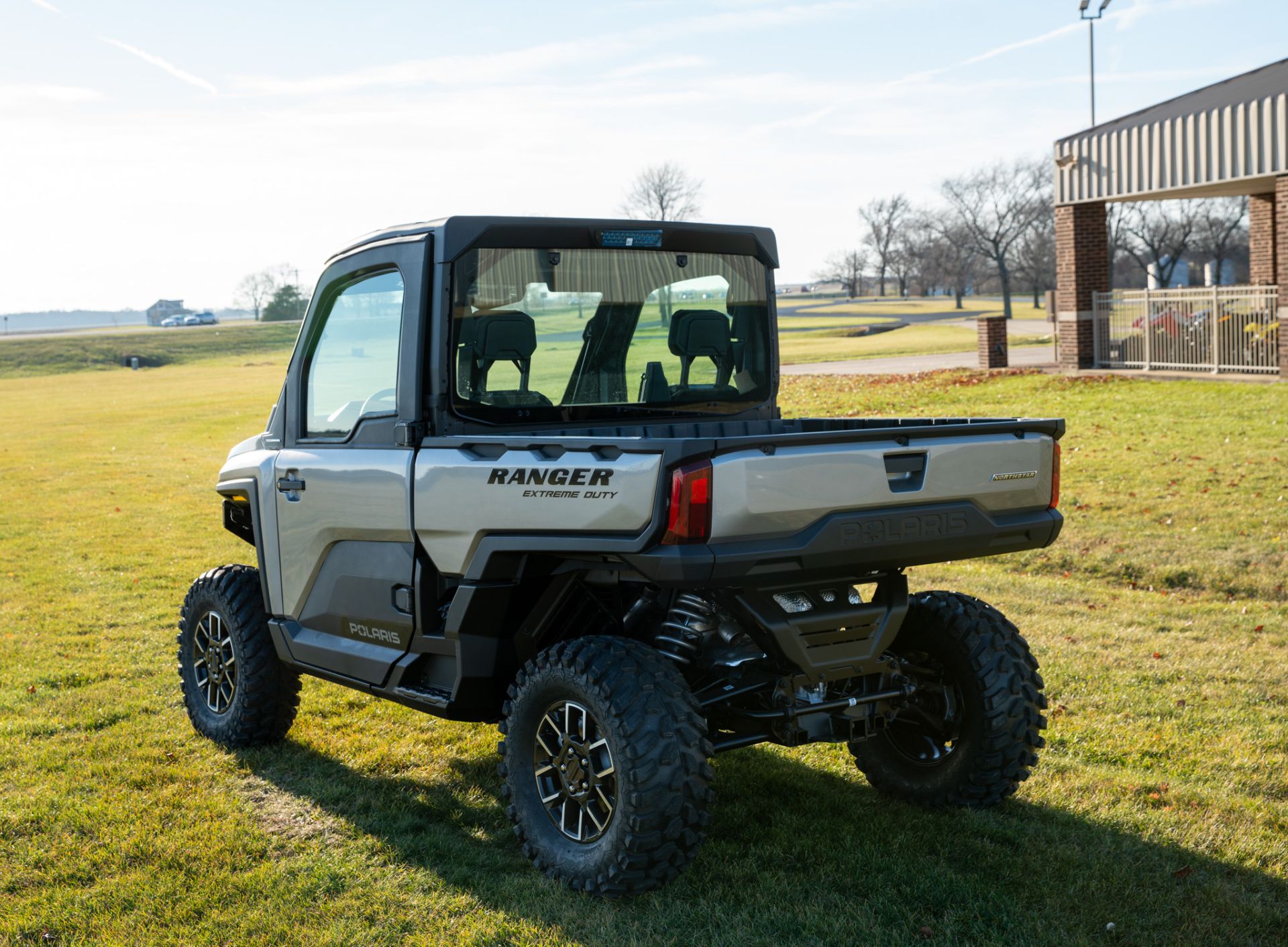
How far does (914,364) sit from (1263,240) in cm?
894

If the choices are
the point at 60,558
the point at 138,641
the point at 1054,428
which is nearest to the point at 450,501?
the point at 1054,428

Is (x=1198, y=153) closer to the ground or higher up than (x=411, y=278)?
higher up

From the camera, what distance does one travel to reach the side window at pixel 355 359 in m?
5.01

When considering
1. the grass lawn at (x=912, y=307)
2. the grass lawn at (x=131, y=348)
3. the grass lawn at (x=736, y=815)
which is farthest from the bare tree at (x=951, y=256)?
the grass lawn at (x=736, y=815)

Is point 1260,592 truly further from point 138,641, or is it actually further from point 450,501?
point 138,641

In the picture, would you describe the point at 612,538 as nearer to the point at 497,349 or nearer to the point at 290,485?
the point at 497,349

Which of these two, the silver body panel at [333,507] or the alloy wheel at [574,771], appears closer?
the alloy wheel at [574,771]

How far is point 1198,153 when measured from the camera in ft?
73.7

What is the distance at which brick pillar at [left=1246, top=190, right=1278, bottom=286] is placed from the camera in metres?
24.7

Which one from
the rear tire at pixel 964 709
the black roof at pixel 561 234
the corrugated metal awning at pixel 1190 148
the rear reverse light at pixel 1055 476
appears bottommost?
the rear tire at pixel 964 709

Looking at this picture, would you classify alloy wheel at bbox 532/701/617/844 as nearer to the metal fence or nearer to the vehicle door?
the vehicle door

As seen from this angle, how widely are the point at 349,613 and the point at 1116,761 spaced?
3.44 metres

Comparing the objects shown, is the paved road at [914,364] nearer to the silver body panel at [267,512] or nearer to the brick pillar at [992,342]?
the brick pillar at [992,342]

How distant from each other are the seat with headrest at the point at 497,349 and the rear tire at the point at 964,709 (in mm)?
1830
